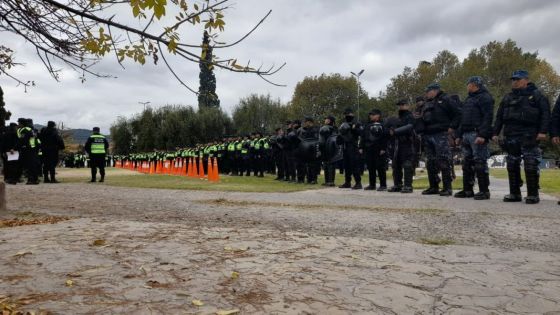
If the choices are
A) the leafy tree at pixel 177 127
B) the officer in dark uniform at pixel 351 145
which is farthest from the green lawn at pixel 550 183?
the leafy tree at pixel 177 127

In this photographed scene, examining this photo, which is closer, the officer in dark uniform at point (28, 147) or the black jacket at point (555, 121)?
the black jacket at point (555, 121)

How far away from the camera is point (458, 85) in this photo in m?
48.1

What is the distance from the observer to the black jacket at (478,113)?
8.35m

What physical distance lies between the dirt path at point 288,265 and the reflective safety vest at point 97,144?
10.5 meters

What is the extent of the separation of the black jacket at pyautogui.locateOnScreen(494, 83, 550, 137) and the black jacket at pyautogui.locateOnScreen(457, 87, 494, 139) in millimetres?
370

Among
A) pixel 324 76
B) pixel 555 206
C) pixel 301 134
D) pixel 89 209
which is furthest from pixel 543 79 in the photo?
pixel 89 209

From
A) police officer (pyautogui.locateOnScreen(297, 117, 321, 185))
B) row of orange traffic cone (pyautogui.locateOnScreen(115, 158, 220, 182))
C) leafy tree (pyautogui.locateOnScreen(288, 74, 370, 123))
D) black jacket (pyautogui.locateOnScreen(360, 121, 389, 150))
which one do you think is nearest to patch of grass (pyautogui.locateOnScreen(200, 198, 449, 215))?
black jacket (pyautogui.locateOnScreen(360, 121, 389, 150))

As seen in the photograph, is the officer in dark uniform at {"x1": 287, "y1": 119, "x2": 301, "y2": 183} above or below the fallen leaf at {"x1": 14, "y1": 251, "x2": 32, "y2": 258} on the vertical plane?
above

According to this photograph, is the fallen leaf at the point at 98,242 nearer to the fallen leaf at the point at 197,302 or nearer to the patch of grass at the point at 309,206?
the fallen leaf at the point at 197,302

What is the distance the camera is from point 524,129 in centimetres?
782

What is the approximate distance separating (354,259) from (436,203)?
181 inches

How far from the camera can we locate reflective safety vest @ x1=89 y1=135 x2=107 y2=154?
1538 cm

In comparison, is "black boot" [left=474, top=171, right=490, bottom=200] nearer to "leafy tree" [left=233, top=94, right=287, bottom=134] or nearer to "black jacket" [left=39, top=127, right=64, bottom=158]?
"black jacket" [left=39, top=127, right=64, bottom=158]

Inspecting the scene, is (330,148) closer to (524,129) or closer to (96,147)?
(524,129)
